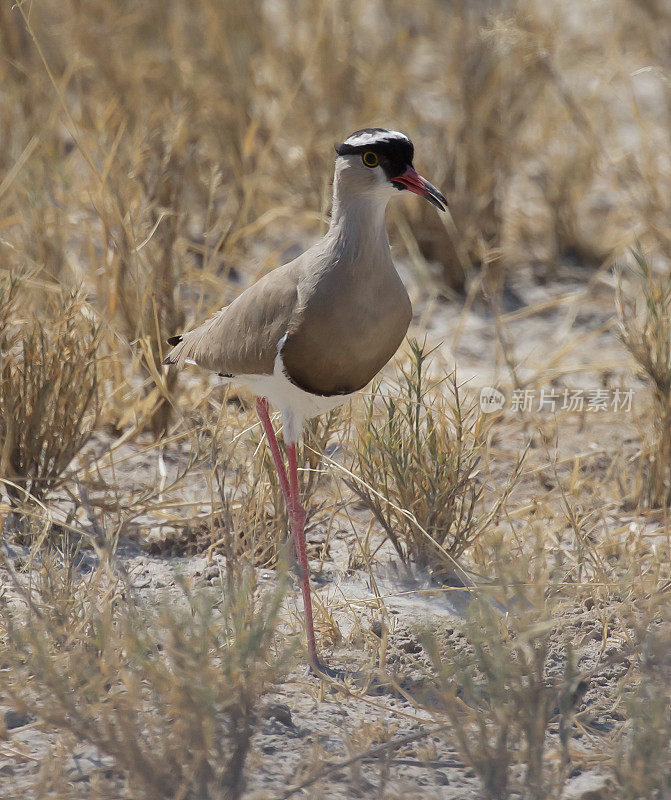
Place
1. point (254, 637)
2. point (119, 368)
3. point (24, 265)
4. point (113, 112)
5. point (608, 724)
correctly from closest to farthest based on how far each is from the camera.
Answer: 1. point (254, 637)
2. point (608, 724)
3. point (119, 368)
4. point (24, 265)
5. point (113, 112)

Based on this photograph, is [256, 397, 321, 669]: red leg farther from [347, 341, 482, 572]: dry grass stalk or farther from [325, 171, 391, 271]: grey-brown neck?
[325, 171, 391, 271]: grey-brown neck

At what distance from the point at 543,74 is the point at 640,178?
65 cm

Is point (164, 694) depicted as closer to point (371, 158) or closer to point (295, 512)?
point (295, 512)

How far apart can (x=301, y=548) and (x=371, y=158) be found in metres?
0.96

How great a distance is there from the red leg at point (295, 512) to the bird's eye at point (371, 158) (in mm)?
696

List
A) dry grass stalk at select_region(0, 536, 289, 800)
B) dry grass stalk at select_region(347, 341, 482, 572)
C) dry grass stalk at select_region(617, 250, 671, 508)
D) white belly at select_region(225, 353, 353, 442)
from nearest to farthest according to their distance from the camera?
dry grass stalk at select_region(0, 536, 289, 800)
white belly at select_region(225, 353, 353, 442)
dry grass stalk at select_region(347, 341, 482, 572)
dry grass stalk at select_region(617, 250, 671, 508)

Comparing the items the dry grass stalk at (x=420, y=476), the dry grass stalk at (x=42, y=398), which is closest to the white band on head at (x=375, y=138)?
the dry grass stalk at (x=420, y=476)

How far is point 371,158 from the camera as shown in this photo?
2367 mm

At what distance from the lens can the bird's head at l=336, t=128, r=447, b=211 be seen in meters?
2.35

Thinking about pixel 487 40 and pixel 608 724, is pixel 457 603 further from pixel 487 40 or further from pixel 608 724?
pixel 487 40

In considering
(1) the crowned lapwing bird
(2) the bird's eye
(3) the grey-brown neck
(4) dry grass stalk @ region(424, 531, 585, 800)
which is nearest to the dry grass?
(4) dry grass stalk @ region(424, 531, 585, 800)

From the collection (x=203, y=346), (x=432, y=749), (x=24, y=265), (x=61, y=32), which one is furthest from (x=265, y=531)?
(x=61, y=32)

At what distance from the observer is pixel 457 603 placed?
111 inches

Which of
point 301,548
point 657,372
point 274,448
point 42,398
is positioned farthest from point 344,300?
point 657,372
